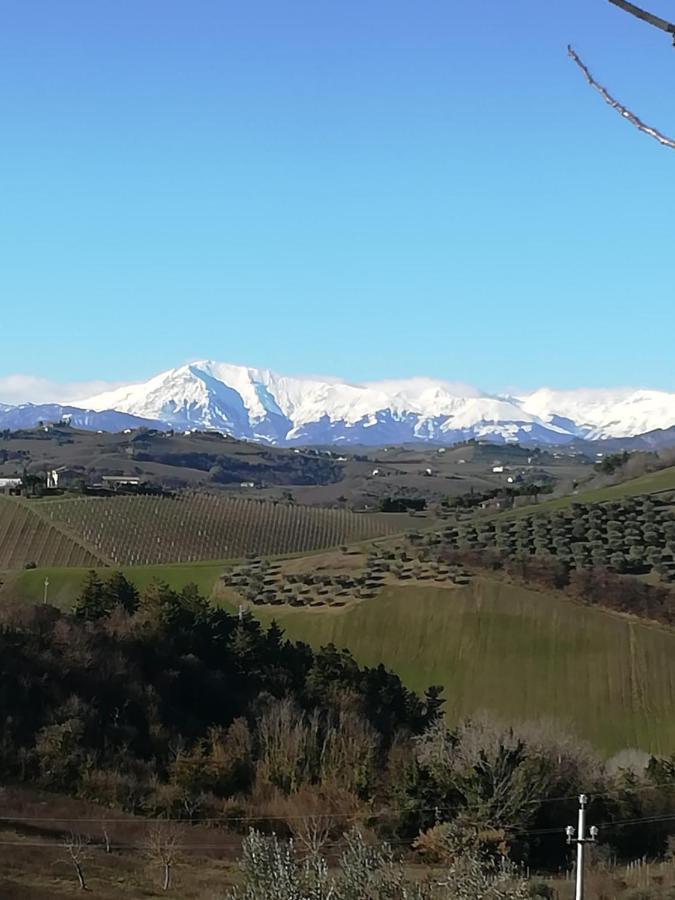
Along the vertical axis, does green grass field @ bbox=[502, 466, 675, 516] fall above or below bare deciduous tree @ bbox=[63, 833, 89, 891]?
above

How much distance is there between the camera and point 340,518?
301 feet

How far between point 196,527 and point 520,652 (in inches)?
1522

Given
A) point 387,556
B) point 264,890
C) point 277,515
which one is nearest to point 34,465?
point 277,515

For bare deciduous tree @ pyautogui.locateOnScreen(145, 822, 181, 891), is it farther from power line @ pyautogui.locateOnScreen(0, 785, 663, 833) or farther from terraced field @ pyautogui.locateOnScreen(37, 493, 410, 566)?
terraced field @ pyautogui.locateOnScreen(37, 493, 410, 566)

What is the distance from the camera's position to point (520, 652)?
51500 mm

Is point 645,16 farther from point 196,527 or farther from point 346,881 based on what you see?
point 196,527

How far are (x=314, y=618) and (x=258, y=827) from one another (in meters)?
26.4

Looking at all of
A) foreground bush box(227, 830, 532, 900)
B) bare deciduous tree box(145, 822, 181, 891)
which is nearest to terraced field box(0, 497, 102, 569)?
bare deciduous tree box(145, 822, 181, 891)

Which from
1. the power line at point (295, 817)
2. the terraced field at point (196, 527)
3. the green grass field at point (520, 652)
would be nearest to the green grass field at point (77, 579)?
the green grass field at point (520, 652)

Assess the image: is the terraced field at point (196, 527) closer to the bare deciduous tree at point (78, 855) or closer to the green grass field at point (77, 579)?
the green grass field at point (77, 579)

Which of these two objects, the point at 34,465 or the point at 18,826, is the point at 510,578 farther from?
the point at 34,465

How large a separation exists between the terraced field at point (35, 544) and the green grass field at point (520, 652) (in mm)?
21581

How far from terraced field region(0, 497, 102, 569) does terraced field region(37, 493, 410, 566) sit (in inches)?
38.0

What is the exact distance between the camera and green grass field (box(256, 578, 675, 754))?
45.9 metres
